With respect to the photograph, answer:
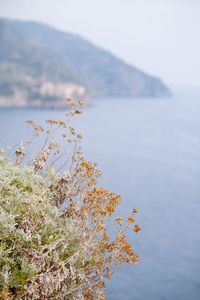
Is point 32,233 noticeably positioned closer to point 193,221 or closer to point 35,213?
point 35,213

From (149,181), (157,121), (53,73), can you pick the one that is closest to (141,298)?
(149,181)

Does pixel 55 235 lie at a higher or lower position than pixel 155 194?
lower

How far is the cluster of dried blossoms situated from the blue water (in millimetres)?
20500

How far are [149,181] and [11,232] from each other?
48.6m

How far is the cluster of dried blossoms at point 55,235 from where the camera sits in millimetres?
4184

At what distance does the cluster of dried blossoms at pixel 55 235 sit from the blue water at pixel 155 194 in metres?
20.5

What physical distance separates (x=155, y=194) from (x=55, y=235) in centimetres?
4244

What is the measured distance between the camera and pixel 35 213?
4.64 meters

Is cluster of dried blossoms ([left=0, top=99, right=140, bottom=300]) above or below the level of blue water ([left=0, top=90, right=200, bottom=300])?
below

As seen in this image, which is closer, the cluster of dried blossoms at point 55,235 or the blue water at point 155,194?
the cluster of dried blossoms at point 55,235

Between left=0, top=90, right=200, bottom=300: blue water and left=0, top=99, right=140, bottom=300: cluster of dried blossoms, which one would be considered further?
left=0, top=90, right=200, bottom=300: blue water

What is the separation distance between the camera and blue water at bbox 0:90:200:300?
27.7 m

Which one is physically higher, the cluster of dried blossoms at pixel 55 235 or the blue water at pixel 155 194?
the blue water at pixel 155 194

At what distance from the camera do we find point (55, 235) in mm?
4793
